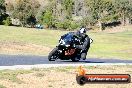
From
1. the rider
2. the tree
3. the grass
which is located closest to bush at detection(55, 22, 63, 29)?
the tree

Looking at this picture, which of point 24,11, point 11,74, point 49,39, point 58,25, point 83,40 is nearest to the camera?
point 11,74

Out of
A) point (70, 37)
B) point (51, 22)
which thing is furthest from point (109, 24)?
point (70, 37)

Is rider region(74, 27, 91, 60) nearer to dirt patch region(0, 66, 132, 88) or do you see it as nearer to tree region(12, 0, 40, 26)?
dirt patch region(0, 66, 132, 88)

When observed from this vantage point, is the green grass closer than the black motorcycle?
No

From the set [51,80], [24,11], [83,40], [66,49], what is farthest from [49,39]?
[24,11]

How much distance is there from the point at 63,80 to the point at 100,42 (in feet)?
159

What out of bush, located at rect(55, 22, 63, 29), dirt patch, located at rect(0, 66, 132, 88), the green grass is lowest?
bush, located at rect(55, 22, 63, 29)

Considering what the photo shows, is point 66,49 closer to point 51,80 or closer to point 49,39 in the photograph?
point 51,80

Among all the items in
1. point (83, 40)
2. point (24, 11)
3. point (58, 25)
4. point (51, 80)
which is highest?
point (83, 40)

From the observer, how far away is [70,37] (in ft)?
68.1

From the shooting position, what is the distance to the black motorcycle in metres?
20.7

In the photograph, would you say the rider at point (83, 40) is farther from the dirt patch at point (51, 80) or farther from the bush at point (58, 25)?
the bush at point (58, 25)

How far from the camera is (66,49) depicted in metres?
20.8

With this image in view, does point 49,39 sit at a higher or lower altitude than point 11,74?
lower
